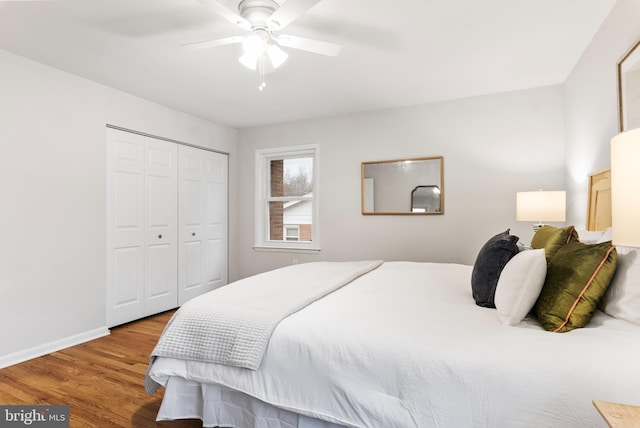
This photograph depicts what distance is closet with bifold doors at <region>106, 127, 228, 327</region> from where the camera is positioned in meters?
3.45

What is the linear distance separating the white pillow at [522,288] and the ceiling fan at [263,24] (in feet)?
5.09

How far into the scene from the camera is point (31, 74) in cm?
277

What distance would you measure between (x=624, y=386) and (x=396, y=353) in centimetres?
69

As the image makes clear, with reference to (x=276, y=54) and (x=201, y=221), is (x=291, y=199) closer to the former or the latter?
(x=201, y=221)

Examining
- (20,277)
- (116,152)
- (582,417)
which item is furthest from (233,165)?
(582,417)

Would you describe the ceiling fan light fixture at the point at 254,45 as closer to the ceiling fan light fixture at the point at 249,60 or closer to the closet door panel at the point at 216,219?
the ceiling fan light fixture at the point at 249,60

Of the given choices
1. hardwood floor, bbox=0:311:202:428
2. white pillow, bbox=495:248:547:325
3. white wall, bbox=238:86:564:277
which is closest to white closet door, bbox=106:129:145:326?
hardwood floor, bbox=0:311:202:428

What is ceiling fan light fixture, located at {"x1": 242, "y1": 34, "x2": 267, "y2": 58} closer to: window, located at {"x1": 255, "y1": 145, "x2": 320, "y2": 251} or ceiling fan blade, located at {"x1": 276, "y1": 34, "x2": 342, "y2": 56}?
ceiling fan blade, located at {"x1": 276, "y1": 34, "x2": 342, "y2": 56}

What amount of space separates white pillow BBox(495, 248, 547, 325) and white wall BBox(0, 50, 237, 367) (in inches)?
131

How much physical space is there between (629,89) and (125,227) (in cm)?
410

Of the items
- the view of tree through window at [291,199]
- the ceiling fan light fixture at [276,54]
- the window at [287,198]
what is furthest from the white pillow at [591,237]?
the view of tree through window at [291,199]

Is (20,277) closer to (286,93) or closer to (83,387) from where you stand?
(83,387)

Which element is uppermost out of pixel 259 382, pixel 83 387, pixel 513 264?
pixel 513 264

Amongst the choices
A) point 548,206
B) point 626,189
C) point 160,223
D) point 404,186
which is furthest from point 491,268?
point 160,223
